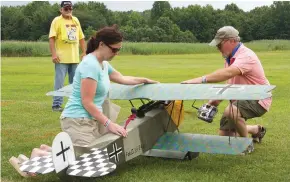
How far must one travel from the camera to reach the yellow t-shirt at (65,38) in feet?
32.4

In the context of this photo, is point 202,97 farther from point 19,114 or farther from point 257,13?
point 257,13

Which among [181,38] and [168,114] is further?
[181,38]

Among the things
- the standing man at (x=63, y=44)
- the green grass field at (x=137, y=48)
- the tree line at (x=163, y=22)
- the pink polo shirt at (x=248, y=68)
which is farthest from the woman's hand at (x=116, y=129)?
the tree line at (x=163, y=22)

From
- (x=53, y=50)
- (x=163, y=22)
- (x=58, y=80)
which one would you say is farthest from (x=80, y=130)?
(x=163, y=22)

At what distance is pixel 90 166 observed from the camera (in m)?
4.35

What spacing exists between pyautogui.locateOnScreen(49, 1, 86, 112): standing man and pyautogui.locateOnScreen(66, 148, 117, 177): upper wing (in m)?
5.40

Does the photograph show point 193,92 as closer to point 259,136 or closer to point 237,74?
point 237,74

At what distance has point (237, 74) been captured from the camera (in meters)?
5.94

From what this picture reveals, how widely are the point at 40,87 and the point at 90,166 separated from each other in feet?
36.9

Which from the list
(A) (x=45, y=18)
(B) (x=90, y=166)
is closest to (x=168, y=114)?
(B) (x=90, y=166)

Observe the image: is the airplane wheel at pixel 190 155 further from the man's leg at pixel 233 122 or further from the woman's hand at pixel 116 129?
the woman's hand at pixel 116 129

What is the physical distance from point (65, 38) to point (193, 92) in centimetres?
535

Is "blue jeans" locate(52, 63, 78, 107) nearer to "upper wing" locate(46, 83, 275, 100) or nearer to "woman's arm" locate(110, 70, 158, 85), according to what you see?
"upper wing" locate(46, 83, 275, 100)

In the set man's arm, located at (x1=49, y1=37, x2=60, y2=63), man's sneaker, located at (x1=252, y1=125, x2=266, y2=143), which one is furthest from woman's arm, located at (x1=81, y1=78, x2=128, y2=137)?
man's arm, located at (x1=49, y1=37, x2=60, y2=63)
